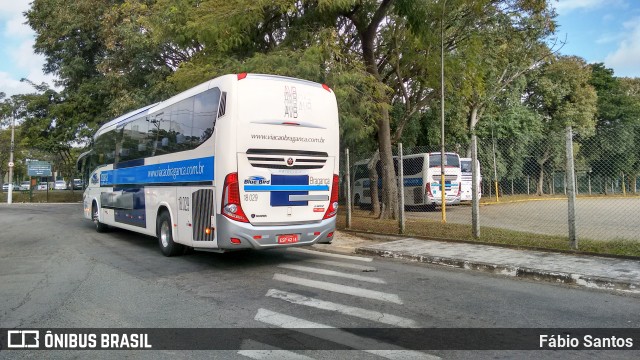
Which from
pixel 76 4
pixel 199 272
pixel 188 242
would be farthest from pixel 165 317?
pixel 76 4

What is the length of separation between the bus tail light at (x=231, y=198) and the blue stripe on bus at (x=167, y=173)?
1.54 feet

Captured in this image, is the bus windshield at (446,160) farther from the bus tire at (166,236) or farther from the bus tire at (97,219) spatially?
the bus tire at (166,236)

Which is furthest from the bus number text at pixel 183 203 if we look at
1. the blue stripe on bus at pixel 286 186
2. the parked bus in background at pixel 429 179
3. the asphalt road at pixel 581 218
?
the parked bus in background at pixel 429 179

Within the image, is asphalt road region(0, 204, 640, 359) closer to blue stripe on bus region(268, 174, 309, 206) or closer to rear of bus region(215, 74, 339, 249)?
rear of bus region(215, 74, 339, 249)

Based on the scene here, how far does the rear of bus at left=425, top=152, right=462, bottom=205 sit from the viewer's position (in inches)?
854

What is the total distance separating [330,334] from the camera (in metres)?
4.89

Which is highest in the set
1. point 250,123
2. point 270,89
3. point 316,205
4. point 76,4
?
point 76,4

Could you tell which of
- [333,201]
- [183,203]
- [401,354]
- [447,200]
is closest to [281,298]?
[401,354]

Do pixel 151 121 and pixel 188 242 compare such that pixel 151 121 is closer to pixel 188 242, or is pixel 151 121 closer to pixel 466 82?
pixel 188 242

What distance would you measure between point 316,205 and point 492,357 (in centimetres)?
521

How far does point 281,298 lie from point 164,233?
480cm

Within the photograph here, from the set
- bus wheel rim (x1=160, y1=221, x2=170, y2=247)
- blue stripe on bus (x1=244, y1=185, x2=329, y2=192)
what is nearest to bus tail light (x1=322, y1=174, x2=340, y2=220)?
blue stripe on bus (x1=244, y1=185, x2=329, y2=192)

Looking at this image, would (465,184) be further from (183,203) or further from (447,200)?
(183,203)

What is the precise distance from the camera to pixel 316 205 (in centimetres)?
905
